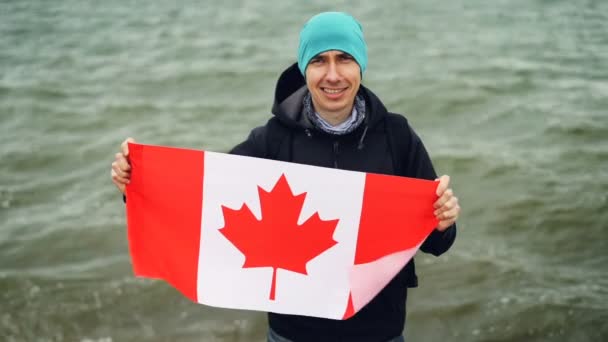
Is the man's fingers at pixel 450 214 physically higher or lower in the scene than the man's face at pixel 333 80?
lower

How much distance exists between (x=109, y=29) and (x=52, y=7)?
2.75m

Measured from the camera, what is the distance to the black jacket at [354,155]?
258 centimetres

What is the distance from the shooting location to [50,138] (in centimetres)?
796

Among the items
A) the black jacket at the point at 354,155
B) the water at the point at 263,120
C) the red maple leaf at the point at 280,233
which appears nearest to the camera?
the black jacket at the point at 354,155

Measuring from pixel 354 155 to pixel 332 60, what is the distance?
16.2 inches

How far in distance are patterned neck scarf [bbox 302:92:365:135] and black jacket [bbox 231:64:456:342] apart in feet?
0.08

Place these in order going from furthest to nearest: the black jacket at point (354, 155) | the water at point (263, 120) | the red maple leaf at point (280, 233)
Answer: the water at point (263, 120) → the red maple leaf at point (280, 233) → the black jacket at point (354, 155)

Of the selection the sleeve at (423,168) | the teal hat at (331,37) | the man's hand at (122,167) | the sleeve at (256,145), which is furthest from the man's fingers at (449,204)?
the man's hand at (122,167)

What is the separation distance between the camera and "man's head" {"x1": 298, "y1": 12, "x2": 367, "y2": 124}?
247 cm

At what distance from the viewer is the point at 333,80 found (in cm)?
247

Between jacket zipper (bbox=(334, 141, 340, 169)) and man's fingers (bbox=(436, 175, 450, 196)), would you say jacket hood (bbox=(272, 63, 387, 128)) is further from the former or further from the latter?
man's fingers (bbox=(436, 175, 450, 196))

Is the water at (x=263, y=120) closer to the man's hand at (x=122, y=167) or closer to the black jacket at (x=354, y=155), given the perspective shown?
the black jacket at (x=354, y=155)

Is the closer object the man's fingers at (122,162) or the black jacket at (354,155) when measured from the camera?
the black jacket at (354,155)

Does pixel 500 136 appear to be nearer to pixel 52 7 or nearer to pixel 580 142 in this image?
pixel 580 142
